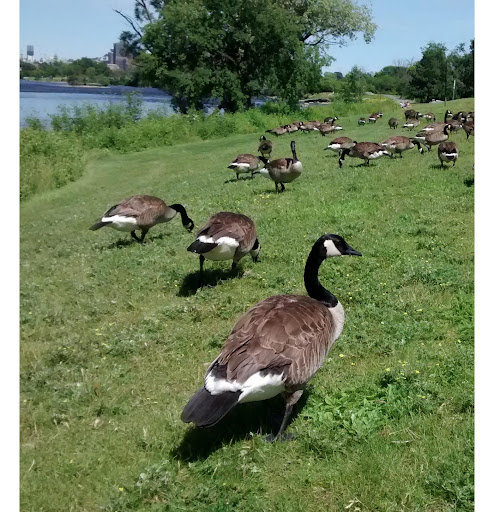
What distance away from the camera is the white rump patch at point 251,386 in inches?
125

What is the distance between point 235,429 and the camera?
12.4 ft

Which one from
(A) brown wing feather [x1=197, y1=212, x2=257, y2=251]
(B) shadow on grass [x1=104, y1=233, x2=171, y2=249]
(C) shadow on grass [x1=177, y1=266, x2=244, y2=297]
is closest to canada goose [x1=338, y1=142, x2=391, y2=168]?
(B) shadow on grass [x1=104, y1=233, x2=171, y2=249]

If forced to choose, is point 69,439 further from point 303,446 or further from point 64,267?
point 64,267

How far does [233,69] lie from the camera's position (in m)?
37.0

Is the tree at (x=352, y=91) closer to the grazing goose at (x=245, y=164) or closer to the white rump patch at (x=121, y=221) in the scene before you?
the grazing goose at (x=245, y=164)

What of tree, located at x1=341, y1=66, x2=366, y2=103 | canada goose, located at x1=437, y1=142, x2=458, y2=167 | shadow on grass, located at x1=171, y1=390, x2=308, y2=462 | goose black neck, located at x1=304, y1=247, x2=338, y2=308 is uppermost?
tree, located at x1=341, y1=66, x2=366, y2=103

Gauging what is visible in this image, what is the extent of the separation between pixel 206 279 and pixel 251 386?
414 cm

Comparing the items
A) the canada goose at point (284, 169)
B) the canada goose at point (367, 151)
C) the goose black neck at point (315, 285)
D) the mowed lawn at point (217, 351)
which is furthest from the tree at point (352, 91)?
the goose black neck at point (315, 285)

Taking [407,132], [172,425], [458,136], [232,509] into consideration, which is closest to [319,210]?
[172,425]

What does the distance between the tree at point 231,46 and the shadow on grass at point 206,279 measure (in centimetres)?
2972

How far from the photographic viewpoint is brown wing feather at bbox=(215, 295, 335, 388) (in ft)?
11.0

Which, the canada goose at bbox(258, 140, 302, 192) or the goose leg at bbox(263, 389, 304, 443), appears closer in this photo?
the goose leg at bbox(263, 389, 304, 443)

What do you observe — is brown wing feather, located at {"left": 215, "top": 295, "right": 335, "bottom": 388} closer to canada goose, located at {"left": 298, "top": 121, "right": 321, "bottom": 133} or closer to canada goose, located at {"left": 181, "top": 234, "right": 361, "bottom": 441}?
canada goose, located at {"left": 181, "top": 234, "right": 361, "bottom": 441}

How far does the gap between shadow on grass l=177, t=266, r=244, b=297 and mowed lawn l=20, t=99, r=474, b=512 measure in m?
0.04
